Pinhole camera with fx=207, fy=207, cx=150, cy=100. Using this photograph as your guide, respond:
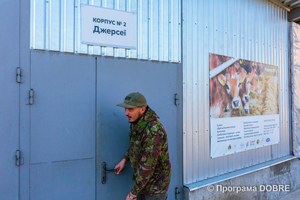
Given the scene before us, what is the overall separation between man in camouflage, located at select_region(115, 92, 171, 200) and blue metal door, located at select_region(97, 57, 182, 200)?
33 cm

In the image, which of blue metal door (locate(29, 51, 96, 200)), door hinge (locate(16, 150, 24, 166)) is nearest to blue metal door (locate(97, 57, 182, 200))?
blue metal door (locate(29, 51, 96, 200))

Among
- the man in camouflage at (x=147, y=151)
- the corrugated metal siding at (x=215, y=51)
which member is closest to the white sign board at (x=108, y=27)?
the man in camouflage at (x=147, y=151)

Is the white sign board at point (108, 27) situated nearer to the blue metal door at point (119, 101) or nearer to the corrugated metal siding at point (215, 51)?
the blue metal door at point (119, 101)

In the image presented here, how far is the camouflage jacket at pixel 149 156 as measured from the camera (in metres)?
→ 2.11

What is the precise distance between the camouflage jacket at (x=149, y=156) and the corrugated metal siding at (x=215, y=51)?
3.46 ft

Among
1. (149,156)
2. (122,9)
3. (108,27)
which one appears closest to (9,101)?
(108,27)

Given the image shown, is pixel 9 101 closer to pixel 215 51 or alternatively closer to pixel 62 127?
pixel 62 127

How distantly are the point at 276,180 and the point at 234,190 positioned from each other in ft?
5.39

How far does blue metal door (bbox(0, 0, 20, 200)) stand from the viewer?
210cm

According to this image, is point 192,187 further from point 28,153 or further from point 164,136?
point 28,153

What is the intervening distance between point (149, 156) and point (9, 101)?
1545 mm

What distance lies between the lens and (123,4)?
2750 mm

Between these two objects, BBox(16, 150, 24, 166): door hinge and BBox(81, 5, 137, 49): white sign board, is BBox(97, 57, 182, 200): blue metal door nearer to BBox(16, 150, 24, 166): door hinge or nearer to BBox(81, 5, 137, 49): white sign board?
BBox(81, 5, 137, 49): white sign board

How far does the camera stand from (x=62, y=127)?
7.74 feet
